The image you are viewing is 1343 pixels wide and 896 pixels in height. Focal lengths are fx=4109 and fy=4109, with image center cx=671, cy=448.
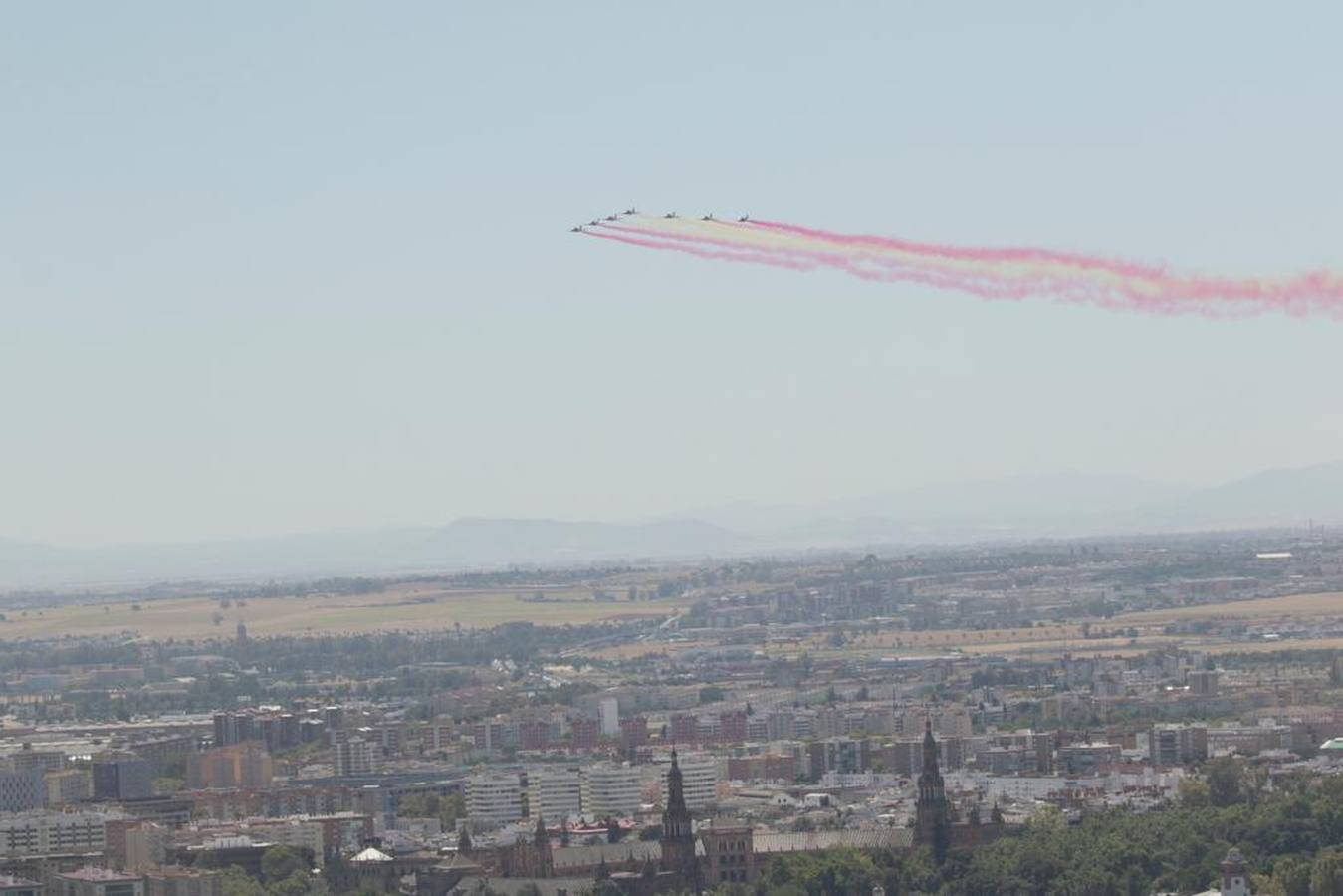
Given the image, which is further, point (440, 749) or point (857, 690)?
point (857, 690)

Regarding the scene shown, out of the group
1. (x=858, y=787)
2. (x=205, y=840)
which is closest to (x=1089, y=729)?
(x=858, y=787)

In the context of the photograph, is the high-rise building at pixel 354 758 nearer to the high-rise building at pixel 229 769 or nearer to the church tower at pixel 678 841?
the high-rise building at pixel 229 769

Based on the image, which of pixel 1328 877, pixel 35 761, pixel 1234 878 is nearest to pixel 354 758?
pixel 35 761

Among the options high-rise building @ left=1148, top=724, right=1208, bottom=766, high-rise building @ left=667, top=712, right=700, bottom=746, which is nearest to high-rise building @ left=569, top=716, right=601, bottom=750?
high-rise building @ left=667, top=712, right=700, bottom=746

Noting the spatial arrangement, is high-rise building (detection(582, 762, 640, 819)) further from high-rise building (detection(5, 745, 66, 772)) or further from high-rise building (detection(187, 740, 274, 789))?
high-rise building (detection(5, 745, 66, 772))

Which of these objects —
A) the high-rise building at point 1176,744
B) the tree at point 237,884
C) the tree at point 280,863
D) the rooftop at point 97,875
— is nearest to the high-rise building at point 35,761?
the tree at point 280,863

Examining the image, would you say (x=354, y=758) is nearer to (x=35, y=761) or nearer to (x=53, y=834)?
(x=35, y=761)

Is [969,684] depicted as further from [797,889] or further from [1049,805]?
[797,889]
